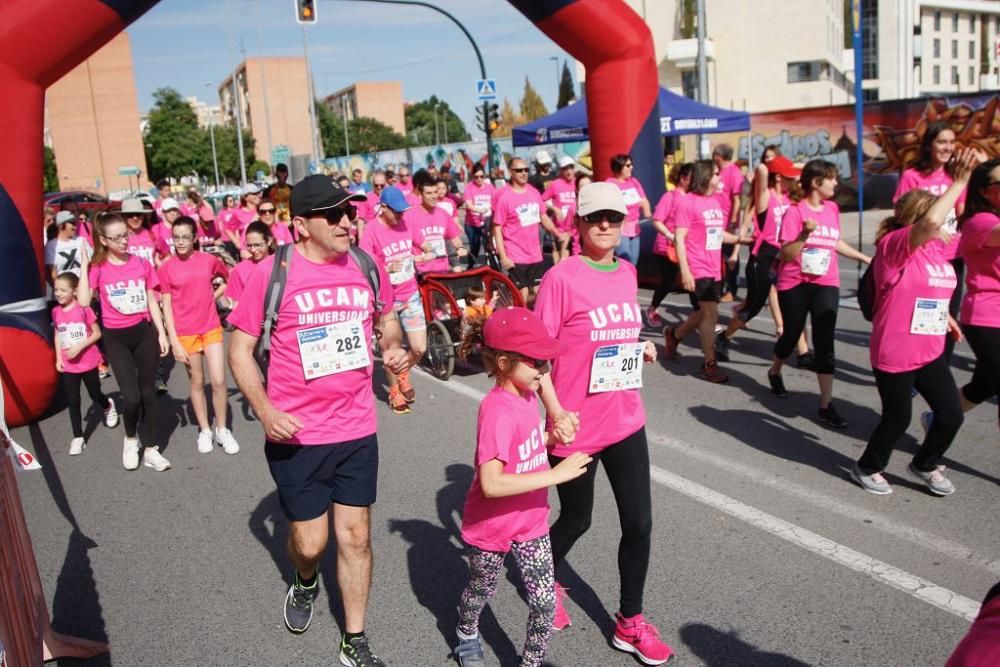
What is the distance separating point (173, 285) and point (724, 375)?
473cm

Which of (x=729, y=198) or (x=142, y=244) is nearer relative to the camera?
(x=142, y=244)

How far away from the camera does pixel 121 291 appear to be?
6.27m

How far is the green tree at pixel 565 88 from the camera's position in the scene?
9088 cm

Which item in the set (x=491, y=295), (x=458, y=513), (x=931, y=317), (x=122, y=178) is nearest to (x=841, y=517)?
(x=931, y=317)

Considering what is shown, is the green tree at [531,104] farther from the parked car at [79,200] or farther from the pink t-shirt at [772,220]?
the pink t-shirt at [772,220]

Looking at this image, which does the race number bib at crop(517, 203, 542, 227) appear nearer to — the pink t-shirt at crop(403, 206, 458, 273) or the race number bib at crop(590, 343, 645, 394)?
the pink t-shirt at crop(403, 206, 458, 273)

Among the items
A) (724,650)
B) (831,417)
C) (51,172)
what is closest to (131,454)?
(724,650)

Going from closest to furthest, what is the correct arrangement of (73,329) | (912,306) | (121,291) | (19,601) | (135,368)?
(19,601)
(912,306)
(121,291)
(135,368)
(73,329)

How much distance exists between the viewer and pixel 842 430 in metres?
6.05

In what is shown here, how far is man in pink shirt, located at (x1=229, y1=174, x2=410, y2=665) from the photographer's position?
3406 mm

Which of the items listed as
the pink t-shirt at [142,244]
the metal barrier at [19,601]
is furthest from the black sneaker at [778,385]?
the pink t-shirt at [142,244]

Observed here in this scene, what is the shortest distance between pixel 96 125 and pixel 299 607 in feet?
263

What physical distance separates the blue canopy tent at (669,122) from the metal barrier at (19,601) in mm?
14072

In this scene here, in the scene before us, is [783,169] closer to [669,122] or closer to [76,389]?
[76,389]
